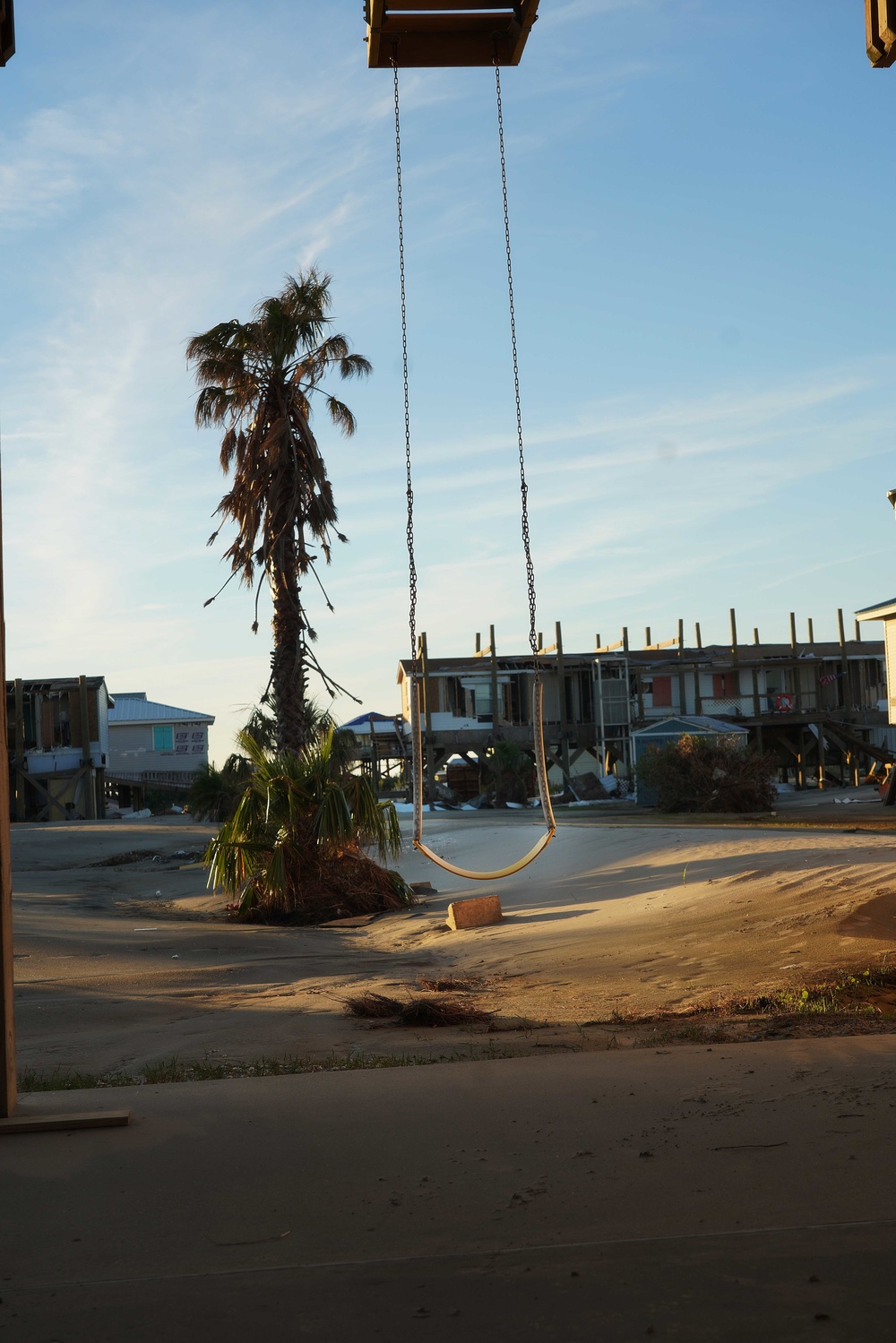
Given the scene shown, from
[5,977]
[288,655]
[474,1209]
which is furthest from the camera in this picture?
[288,655]

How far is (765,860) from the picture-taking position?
563 inches

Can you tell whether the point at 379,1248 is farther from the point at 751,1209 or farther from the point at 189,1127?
the point at 189,1127

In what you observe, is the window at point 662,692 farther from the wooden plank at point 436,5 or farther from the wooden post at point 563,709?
the wooden plank at point 436,5

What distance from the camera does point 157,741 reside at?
56.6 m

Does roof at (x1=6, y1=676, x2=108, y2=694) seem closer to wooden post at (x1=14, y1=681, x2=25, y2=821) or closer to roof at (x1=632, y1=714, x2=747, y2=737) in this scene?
wooden post at (x1=14, y1=681, x2=25, y2=821)

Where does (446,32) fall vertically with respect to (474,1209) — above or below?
above

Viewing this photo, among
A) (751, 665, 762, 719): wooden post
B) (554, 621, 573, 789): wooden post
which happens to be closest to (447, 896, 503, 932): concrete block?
(554, 621, 573, 789): wooden post

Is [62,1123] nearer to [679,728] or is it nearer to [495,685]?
[679,728]

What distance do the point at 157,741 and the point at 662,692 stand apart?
2433cm

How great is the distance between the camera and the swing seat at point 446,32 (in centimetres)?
716

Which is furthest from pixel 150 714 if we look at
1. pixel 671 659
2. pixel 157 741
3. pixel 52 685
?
pixel 671 659

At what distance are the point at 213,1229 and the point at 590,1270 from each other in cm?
115

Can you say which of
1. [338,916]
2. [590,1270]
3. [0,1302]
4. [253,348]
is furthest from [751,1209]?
[253,348]

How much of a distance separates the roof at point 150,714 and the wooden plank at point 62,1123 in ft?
173
